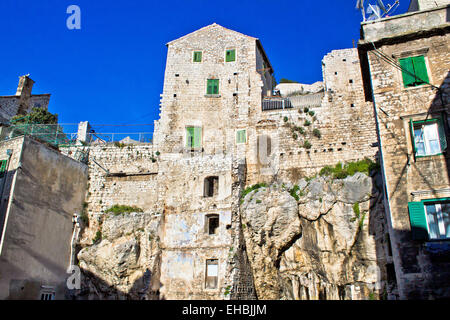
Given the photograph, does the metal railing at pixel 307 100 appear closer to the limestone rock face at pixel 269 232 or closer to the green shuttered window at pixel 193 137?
the green shuttered window at pixel 193 137

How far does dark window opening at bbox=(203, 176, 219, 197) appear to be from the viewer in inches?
1021

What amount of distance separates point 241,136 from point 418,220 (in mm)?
15251

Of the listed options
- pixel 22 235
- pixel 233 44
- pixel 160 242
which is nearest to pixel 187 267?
pixel 160 242

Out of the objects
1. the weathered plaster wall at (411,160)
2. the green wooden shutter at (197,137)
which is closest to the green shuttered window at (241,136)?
the green wooden shutter at (197,137)

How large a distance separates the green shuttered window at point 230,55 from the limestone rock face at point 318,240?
34.9 ft

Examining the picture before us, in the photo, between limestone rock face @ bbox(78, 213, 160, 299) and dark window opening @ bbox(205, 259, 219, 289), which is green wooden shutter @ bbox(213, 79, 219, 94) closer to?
limestone rock face @ bbox(78, 213, 160, 299)

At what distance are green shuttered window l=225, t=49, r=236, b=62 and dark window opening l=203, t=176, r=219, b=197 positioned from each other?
30.5ft

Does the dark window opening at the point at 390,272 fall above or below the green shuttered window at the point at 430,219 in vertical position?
below

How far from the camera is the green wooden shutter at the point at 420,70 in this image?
16234 mm

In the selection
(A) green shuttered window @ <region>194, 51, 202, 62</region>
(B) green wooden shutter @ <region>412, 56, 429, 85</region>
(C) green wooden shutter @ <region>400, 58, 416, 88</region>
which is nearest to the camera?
(B) green wooden shutter @ <region>412, 56, 429, 85</region>

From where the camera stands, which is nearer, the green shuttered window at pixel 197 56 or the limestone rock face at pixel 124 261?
the limestone rock face at pixel 124 261

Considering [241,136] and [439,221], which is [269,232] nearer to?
[241,136]

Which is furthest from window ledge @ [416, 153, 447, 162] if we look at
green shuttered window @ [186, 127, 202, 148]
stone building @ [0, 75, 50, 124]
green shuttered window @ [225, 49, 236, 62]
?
stone building @ [0, 75, 50, 124]

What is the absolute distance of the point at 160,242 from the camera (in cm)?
2478
